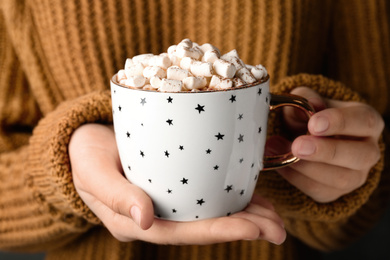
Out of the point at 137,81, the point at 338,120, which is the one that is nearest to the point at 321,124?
the point at 338,120

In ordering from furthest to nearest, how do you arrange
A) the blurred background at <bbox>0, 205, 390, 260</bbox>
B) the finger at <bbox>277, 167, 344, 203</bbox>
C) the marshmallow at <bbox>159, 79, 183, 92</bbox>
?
the blurred background at <bbox>0, 205, 390, 260</bbox> < the finger at <bbox>277, 167, 344, 203</bbox> < the marshmallow at <bbox>159, 79, 183, 92</bbox>

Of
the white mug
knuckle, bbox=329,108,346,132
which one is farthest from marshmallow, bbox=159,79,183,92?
knuckle, bbox=329,108,346,132

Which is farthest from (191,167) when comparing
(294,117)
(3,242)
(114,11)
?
(3,242)

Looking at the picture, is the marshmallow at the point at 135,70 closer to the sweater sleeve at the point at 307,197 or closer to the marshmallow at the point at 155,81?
the marshmallow at the point at 155,81

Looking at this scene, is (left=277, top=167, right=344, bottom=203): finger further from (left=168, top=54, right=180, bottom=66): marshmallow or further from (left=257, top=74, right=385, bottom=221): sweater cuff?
(left=168, top=54, right=180, bottom=66): marshmallow

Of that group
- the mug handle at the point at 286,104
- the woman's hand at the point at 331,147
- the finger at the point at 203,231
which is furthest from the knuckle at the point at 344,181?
the finger at the point at 203,231

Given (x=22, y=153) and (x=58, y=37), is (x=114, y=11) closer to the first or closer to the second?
(x=58, y=37)

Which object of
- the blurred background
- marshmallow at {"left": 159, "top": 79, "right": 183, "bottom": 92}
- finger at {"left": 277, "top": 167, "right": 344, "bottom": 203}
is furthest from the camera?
the blurred background
